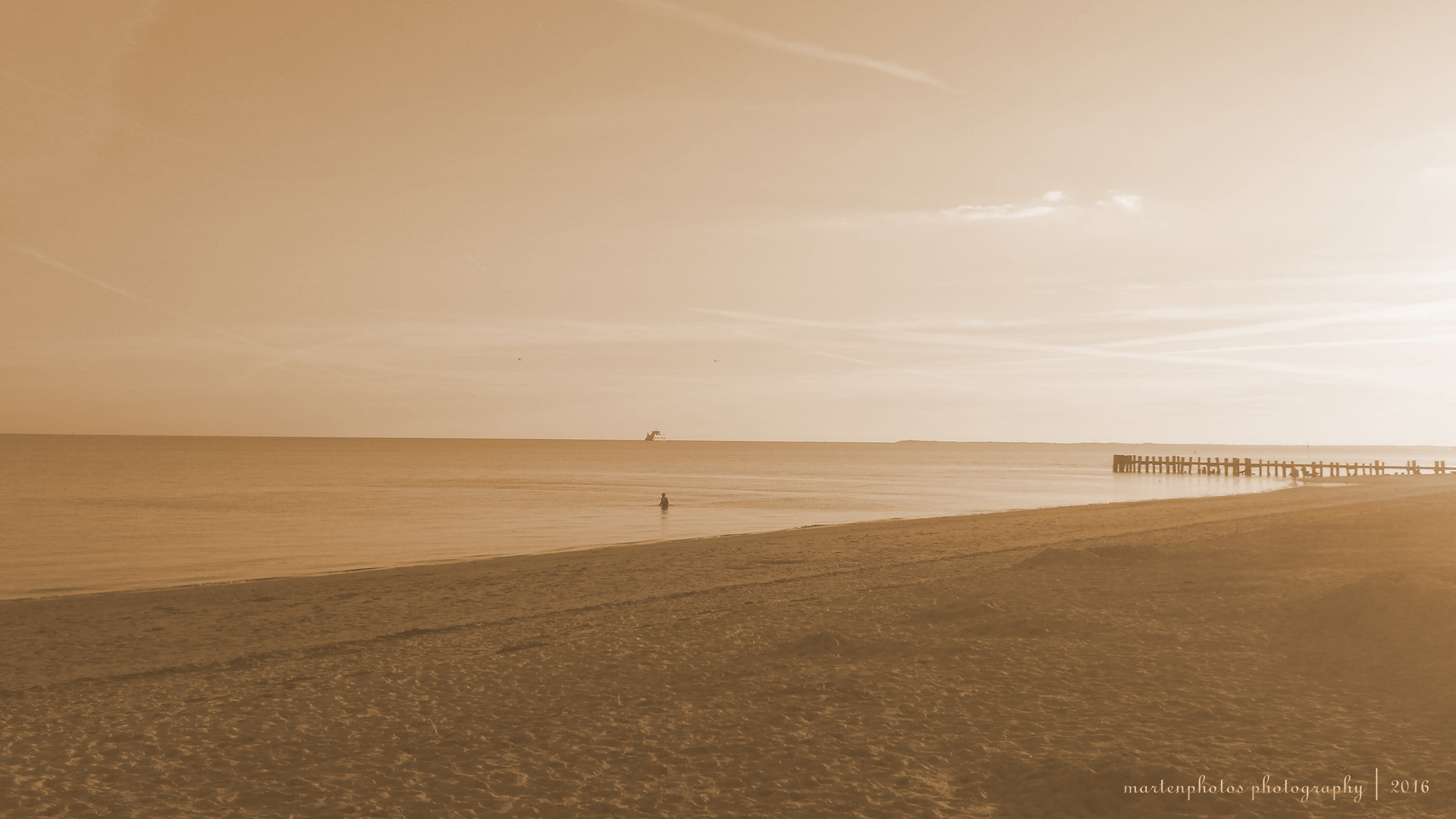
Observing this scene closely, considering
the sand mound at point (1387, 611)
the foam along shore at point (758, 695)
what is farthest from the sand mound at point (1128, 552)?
the sand mound at point (1387, 611)

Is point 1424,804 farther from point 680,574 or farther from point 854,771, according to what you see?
Answer: point 680,574

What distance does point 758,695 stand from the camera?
8.99m

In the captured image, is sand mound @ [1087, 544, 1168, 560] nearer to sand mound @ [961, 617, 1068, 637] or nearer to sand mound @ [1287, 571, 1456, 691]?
sand mound @ [1287, 571, 1456, 691]

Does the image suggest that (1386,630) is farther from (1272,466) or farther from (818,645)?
(1272,466)

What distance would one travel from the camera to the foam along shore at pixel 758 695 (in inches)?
248

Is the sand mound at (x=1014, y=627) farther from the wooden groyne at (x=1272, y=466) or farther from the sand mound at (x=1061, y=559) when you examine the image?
the wooden groyne at (x=1272, y=466)

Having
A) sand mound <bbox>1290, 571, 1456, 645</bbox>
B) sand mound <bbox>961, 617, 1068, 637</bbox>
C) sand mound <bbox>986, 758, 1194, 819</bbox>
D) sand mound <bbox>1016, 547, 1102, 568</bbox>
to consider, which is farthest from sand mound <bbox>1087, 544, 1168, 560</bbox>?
sand mound <bbox>986, 758, 1194, 819</bbox>

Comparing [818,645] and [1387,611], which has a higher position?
[1387,611]

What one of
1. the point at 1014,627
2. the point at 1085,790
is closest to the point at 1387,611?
the point at 1014,627

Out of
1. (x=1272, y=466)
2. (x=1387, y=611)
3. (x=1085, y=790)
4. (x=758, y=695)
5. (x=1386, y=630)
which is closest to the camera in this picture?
(x=1085, y=790)

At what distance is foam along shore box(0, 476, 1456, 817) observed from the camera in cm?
631

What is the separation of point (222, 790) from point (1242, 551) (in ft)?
60.4

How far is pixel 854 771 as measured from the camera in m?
6.70

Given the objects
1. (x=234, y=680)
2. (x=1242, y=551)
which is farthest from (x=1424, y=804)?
(x=1242, y=551)
